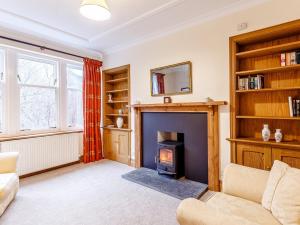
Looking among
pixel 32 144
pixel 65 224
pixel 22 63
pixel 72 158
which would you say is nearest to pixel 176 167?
pixel 65 224

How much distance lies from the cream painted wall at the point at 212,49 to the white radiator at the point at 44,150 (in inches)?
79.1

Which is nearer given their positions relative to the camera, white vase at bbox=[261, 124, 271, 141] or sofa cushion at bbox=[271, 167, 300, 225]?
sofa cushion at bbox=[271, 167, 300, 225]

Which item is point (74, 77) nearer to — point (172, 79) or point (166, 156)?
point (172, 79)

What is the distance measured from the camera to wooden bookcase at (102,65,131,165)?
4.25 metres

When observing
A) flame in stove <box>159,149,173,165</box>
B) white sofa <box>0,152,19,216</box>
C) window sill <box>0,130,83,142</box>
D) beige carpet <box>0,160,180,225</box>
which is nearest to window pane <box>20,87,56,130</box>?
window sill <box>0,130,83,142</box>

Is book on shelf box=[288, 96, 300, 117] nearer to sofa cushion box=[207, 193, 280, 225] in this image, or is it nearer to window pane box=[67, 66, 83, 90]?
sofa cushion box=[207, 193, 280, 225]

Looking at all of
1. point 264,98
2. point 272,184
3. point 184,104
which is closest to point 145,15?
point 184,104

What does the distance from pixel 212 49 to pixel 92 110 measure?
3.01 metres

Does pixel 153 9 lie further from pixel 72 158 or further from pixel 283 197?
pixel 72 158

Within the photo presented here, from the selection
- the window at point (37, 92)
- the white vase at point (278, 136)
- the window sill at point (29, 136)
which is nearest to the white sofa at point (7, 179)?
the window sill at point (29, 136)

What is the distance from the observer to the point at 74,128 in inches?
A: 173

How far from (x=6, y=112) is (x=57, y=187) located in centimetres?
168

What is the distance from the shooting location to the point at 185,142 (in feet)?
10.6

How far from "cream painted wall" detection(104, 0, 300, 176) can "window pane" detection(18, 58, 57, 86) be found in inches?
82.8
